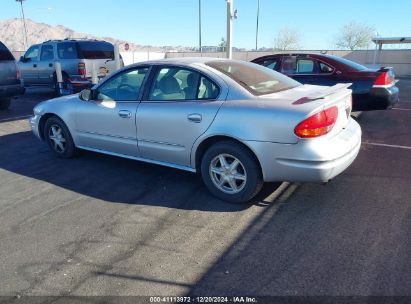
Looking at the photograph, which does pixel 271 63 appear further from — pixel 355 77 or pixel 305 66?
pixel 355 77

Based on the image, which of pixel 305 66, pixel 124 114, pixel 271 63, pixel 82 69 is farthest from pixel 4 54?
pixel 305 66

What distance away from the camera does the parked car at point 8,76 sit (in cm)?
939

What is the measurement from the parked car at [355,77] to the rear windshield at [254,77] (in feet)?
10.7

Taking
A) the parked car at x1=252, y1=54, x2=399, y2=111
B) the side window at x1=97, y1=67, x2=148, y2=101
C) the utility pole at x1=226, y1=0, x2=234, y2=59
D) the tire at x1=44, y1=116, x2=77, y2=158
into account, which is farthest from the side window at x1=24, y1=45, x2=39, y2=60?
the side window at x1=97, y1=67, x2=148, y2=101

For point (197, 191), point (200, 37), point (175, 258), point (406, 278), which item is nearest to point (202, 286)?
point (175, 258)

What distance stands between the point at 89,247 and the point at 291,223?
1875mm

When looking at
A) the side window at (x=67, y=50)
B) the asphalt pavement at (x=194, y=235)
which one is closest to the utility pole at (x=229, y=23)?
the side window at (x=67, y=50)

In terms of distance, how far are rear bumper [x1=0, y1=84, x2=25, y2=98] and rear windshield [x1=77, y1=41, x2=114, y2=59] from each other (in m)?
2.93

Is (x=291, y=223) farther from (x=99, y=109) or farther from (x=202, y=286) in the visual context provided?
(x=99, y=109)

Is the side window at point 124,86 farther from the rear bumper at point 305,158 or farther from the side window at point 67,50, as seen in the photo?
the side window at point 67,50

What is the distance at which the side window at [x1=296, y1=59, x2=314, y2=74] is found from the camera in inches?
310

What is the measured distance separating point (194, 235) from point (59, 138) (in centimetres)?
334

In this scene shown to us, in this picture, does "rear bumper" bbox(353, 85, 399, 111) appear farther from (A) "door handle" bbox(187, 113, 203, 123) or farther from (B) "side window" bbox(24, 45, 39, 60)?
(B) "side window" bbox(24, 45, 39, 60)

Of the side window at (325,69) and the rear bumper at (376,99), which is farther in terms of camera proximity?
the side window at (325,69)
